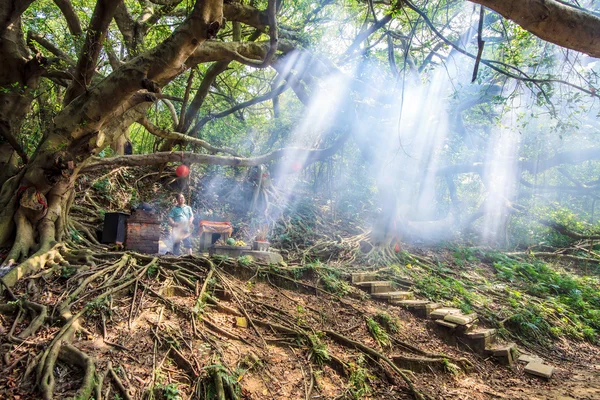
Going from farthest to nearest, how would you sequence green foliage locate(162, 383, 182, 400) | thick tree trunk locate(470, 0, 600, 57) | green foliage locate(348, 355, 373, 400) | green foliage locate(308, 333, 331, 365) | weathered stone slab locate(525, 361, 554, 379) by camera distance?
weathered stone slab locate(525, 361, 554, 379) < green foliage locate(308, 333, 331, 365) < green foliage locate(348, 355, 373, 400) < green foliage locate(162, 383, 182, 400) < thick tree trunk locate(470, 0, 600, 57)

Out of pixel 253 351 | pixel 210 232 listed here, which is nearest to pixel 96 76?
pixel 210 232

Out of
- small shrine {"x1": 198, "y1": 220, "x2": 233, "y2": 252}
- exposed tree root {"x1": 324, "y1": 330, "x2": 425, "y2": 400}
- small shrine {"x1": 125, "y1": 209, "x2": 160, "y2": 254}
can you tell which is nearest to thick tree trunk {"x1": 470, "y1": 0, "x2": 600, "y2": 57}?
exposed tree root {"x1": 324, "y1": 330, "x2": 425, "y2": 400}

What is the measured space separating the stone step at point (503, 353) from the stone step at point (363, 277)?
2.14 m

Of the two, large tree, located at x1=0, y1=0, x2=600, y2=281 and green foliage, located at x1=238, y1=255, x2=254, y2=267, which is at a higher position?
large tree, located at x1=0, y1=0, x2=600, y2=281

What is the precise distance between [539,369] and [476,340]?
77cm

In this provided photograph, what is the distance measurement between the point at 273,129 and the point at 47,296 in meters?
9.00

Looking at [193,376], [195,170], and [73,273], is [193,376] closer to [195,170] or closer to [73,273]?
[73,273]

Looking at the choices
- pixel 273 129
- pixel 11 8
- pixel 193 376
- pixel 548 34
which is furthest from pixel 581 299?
pixel 11 8

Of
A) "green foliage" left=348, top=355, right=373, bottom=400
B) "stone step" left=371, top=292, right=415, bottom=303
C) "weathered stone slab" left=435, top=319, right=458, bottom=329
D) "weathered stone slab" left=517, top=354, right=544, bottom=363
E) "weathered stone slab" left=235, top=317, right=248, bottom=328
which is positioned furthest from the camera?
"stone step" left=371, top=292, right=415, bottom=303

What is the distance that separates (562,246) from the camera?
1098cm

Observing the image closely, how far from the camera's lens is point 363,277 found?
6.32 metres

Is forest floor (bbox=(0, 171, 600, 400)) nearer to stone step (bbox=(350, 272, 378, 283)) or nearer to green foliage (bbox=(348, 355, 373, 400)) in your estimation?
green foliage (bbox=(348, 355, 373, 400))

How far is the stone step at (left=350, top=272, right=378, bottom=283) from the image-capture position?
6.13 meters

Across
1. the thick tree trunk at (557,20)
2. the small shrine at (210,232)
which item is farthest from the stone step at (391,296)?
the thick tree trunk at (557,20)
